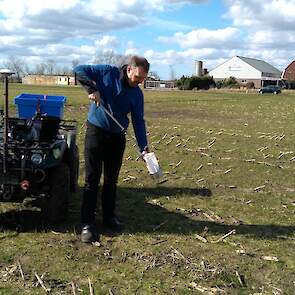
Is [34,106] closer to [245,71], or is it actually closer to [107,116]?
[107,116]

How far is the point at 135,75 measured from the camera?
5492mm

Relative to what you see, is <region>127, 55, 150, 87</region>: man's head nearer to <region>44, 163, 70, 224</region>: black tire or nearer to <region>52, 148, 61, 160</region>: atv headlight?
<region>52, 148, 61, 160</region>: atv headlight

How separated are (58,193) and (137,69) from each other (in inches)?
67.9

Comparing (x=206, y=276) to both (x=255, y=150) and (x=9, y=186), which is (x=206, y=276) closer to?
(x=9, y=186)

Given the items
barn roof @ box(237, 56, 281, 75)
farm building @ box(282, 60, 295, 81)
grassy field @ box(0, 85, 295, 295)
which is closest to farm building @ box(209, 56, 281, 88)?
barn roof @ box(237, 56, 281, 75)

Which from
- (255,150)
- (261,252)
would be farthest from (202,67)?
(261,252)

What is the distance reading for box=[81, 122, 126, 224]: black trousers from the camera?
5730 mm

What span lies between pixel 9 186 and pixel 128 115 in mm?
1539

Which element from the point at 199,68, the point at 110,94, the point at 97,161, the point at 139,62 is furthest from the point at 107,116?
the point at 199,68

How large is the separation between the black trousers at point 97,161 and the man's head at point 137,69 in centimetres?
66

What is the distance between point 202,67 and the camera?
11812 centimetres

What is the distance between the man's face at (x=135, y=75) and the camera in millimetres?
5477

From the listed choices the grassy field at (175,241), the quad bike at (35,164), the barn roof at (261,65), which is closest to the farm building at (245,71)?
the barn roof at (261,65)

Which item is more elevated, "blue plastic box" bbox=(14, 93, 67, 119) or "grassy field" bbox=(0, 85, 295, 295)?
"blue plastic box" bbox=(14, 93, 67, 119)
